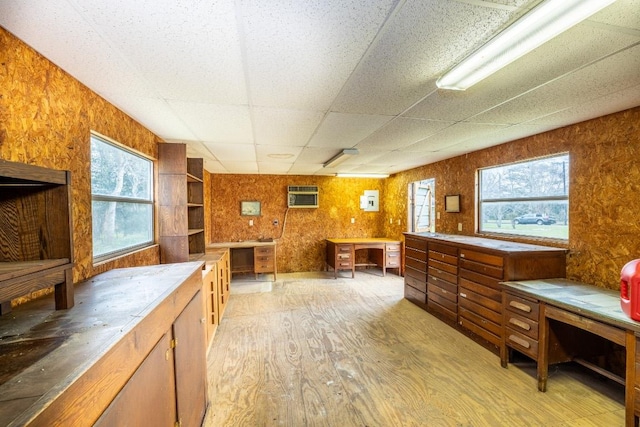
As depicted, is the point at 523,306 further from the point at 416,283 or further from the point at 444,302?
the point at 416,283

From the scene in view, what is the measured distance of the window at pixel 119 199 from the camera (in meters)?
2.01

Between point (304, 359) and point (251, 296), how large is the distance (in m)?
2.21

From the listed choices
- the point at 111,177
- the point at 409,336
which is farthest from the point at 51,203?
the point at 409,336

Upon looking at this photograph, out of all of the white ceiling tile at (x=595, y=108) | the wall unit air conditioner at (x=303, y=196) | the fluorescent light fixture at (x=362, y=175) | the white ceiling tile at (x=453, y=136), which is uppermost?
the white ceiling tile at (x=453, y=136)

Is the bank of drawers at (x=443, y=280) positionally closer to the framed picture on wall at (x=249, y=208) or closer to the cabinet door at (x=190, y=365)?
the cabinet door at (x=190, y=365)

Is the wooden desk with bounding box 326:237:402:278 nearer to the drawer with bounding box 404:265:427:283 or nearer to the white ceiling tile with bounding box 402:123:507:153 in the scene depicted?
the drawer with bounding box 404:265:427:283

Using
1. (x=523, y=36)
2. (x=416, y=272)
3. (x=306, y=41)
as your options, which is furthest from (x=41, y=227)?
(x=416, y=272)

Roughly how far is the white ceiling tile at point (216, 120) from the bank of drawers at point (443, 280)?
9.00 feet

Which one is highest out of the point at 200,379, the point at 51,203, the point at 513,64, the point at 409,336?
the point at 513,64

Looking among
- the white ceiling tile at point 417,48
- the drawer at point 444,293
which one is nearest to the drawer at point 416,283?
the drawer at point 444,293

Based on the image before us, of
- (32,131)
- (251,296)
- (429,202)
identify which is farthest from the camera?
(429,202)

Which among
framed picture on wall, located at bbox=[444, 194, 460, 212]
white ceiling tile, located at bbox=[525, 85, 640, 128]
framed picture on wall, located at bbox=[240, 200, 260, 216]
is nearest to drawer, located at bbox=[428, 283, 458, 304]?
framed picture on wall, located at bbox=[444, 194, 460, 212]

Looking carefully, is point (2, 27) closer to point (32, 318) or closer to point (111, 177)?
point (111, 177)

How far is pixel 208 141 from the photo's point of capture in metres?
3.27
